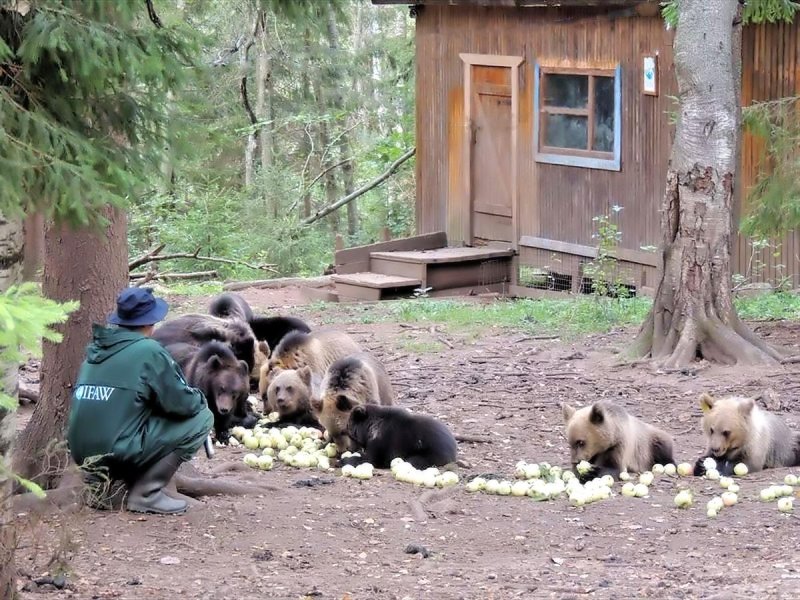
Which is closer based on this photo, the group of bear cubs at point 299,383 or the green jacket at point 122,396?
the green jacket at point 122,396

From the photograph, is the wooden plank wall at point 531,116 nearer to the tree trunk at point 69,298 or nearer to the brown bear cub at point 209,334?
the brown bear cub at point 209,334

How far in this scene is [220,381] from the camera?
1066 cm

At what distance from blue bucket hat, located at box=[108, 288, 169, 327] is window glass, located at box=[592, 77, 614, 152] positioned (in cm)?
1414

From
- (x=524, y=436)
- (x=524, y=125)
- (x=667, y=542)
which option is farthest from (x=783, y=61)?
(x=667, y=542)

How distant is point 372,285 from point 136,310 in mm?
13895

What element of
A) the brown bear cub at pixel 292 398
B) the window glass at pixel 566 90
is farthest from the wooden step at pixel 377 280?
the brown bear cub at pixel 292 398

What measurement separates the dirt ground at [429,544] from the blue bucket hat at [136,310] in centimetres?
120

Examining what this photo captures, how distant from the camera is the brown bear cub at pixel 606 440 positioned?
9125mm

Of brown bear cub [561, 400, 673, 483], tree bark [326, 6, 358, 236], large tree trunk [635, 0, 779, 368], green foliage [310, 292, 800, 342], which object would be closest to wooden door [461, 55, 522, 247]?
green foliage [310, 292, 800, 342]

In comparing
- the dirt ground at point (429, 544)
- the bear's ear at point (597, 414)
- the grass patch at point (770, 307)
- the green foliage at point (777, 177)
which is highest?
the green foliage at point (777, 177)

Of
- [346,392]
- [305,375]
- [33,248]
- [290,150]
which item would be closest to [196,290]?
[33,248]

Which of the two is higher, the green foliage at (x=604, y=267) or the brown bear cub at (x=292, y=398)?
the green foliage at (x=604, y=267)

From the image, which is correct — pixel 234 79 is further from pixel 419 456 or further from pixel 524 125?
pixel 419 456

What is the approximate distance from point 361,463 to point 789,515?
133 inches
